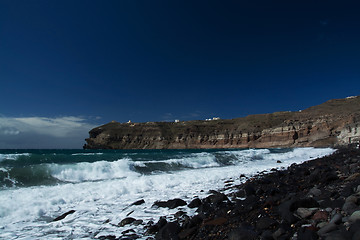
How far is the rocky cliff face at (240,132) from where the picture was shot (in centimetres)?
6525

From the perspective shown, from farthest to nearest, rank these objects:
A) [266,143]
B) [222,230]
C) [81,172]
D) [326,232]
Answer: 1. [266,143]
2. [81,172]
3. [222,230]
4. [326,232]

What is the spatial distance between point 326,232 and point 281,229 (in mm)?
546

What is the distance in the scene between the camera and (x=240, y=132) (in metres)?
93.9

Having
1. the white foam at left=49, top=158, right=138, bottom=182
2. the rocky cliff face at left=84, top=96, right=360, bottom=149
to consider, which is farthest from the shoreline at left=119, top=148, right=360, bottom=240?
the rocky cliff face at left=84, top=96, right=360, bottom=149

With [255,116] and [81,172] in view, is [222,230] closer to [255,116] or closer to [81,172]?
[81,172]

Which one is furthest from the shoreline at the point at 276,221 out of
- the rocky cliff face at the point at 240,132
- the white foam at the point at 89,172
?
the rocky cliff face at the point at 240,132

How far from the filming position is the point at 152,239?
3814mm

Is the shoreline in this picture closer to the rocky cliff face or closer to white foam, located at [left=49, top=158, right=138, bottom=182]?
white foam, located at [left=49, top=158, right=138, bottom=182]

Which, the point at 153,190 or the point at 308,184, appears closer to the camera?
the point at 308,184

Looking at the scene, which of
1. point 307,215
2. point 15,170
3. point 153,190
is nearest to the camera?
point 307,215

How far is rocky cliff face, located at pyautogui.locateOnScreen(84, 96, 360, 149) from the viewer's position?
214ft

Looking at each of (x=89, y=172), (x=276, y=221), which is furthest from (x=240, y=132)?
(x=276, y=221)

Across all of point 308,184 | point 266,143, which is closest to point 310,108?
point 266,143

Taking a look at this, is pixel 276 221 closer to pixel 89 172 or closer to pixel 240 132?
pixel 89 172
